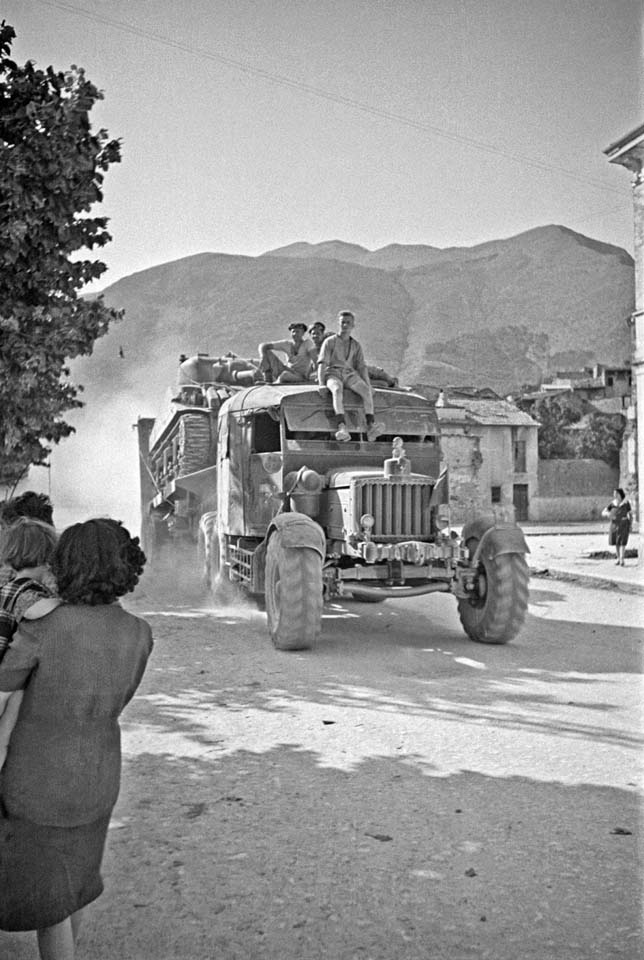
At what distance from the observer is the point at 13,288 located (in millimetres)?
5238

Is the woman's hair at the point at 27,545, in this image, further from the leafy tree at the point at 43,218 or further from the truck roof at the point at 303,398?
the truck roof at the point at 303,398

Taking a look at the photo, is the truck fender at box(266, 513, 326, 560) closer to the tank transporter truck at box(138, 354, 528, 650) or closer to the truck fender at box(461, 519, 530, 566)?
the tank transporter truck at box(138, 354, 528, 650)

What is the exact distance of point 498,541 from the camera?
9.39 m

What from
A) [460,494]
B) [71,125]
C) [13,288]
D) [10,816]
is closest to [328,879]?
[10,816]

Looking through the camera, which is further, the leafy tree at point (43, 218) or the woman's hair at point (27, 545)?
the leafy tree at point (43, 218)

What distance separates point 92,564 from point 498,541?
23.1 ft

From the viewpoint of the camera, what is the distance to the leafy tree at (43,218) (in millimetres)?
Result: 4961

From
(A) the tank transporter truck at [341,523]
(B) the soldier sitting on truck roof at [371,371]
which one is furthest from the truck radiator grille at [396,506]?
(B) the soldier sitting on truck roof at [371,371]

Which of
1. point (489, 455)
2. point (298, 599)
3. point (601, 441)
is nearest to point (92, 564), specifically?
point (298, 599)

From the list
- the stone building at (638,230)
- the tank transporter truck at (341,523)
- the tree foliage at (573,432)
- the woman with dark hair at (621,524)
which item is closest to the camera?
the tank transporter truck at (341,523)

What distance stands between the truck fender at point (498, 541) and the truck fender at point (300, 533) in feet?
5.27

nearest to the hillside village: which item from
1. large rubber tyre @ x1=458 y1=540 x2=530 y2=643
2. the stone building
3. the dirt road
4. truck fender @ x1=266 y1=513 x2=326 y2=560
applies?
the stone building

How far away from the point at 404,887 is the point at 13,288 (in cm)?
361

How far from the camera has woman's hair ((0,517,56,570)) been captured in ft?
12.0
